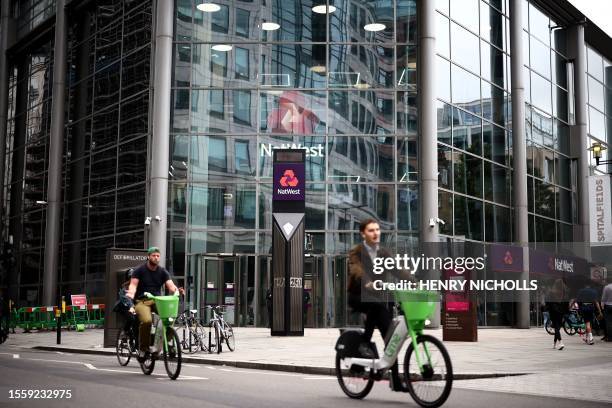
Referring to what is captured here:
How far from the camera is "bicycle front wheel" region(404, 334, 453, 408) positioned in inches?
312

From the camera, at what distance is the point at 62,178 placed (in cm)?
4131

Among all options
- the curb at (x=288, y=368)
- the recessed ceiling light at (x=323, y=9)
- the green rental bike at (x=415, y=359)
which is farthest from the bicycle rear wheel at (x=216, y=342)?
the recessed ceiling light at (x=323, y=9)

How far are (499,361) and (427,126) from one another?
1940 centimetres

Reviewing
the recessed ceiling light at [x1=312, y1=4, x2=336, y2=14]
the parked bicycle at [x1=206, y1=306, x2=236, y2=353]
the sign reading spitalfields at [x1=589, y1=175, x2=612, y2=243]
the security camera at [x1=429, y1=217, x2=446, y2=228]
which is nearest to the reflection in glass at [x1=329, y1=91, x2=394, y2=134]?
the recessed ceiling light at [x1=312, y1=4, x2=336, y2=14]

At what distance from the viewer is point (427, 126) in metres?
33.8

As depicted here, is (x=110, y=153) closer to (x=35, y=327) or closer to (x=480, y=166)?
(x=35, y=327)

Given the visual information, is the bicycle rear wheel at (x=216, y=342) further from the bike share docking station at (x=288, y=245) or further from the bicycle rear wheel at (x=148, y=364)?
the bike share docking station at (x=288, y=245)

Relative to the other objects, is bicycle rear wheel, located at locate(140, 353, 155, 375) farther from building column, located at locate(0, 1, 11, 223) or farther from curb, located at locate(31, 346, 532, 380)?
building column, located at locate(0, 1, 11, 223)

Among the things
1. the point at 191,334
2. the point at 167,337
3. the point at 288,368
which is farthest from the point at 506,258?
the point at 167,337

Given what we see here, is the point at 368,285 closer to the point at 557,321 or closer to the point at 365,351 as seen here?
the point at 365,351

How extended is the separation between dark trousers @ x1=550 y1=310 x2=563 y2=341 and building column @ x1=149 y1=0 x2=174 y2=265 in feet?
55.2

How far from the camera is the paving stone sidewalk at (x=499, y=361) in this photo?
11.0m

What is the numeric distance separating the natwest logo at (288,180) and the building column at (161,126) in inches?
333

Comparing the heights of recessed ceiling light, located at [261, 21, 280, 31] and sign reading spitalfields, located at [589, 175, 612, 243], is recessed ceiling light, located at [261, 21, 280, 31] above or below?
above
